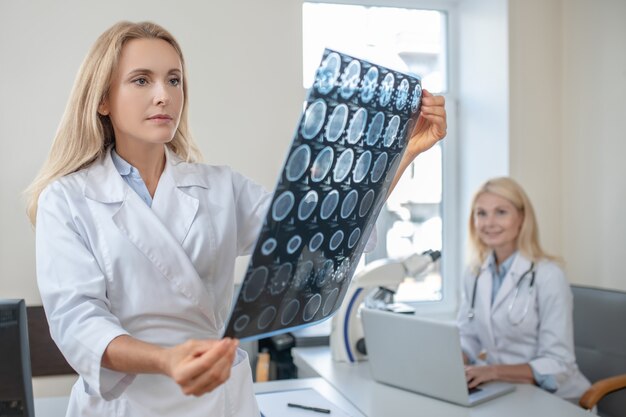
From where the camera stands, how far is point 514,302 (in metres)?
2.68

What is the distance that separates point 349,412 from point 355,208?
1027 millimetres

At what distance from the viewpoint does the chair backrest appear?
2.60 metres

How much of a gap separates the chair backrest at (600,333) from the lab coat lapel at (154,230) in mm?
1941

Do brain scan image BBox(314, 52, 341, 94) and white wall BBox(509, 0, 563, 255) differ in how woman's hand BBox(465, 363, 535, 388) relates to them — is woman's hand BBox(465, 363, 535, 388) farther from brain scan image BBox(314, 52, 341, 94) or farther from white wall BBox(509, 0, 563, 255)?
brain scan image BBox(314, 52, 341, 94)

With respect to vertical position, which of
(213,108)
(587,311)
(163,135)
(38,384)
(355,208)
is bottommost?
(38,384)

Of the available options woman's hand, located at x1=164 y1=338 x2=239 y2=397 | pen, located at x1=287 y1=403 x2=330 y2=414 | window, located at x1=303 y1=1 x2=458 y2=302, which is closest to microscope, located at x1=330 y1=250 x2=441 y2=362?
pen, located at x1=287 y1=403 x2=330 y2=414

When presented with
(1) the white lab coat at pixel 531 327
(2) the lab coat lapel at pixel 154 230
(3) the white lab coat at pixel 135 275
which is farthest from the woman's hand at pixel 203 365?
(1) the white lab coat at pixel 531 327

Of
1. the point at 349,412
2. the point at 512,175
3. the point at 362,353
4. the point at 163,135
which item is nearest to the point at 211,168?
the point at 163,135

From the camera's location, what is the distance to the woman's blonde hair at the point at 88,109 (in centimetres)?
123

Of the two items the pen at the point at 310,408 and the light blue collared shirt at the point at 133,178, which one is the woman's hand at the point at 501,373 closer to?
the pen at the point at 310,408

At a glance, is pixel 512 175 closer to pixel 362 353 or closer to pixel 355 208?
pixel 362 353

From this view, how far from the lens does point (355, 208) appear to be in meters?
1.10

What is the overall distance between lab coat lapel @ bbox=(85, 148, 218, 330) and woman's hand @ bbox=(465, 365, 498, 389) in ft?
4.09

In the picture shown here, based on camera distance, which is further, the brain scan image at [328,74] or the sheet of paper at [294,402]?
the sheet of paper at [294,402]
